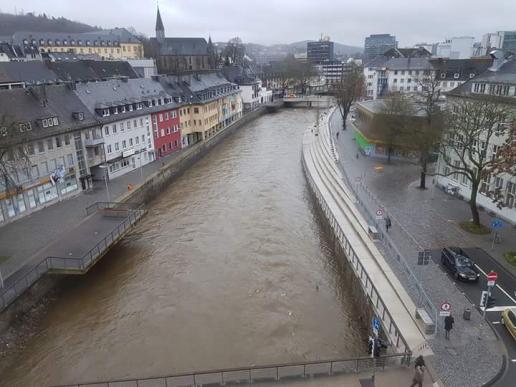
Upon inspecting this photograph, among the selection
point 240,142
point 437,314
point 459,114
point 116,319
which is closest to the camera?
point 437,314

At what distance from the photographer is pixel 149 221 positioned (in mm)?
32875

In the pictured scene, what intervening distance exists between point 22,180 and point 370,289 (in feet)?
80.9

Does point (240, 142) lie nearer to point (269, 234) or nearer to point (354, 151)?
point (354, 151)

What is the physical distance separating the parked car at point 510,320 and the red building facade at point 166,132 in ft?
130

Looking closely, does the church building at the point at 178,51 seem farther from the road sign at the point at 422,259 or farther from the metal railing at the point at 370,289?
the road sign at the point at 422,259

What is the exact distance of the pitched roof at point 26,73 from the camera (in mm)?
48219

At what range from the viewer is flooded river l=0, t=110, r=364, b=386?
17969 mm

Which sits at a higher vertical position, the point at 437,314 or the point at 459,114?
the point at 459,114

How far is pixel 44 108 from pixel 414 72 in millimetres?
77955

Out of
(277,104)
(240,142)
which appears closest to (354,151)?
(240,142)

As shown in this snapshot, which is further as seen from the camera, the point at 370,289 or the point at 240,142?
the point at 240,142

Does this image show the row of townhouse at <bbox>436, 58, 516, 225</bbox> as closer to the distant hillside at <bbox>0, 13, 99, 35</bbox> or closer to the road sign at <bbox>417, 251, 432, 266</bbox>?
the road sign at <bbox>417, 251, 432, 266</bbox>

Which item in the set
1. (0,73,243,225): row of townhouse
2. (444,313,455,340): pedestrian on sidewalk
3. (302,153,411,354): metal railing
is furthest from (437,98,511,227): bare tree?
(0,73,243,225): row of townhouse

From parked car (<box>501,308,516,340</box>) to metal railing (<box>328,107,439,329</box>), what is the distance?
A: 252cm
